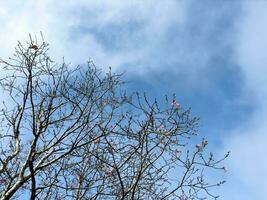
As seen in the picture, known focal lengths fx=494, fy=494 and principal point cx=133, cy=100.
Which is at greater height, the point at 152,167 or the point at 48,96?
the point at 48,96

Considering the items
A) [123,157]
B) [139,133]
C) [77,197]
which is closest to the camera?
[139,133]

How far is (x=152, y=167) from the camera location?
8.45 metres

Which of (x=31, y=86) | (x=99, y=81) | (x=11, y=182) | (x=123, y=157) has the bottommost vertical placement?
(x=11, y=182)

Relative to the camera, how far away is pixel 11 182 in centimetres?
898

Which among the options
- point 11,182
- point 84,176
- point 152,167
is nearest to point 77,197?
point 84,176

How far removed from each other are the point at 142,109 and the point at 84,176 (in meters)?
2.44

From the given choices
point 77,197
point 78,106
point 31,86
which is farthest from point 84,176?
point 31,86

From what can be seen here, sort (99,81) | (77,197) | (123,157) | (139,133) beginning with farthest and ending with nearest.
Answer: (99,81) < (77,197) < (123,157) < (139,133)

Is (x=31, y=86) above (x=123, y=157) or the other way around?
above

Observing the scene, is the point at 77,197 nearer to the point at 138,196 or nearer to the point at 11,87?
the point at 138,196

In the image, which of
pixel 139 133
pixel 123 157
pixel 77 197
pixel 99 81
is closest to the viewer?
pixel 139 133

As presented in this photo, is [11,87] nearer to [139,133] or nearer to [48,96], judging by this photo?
[48,96]

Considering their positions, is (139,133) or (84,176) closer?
(139,133)

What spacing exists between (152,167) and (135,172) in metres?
0.34
